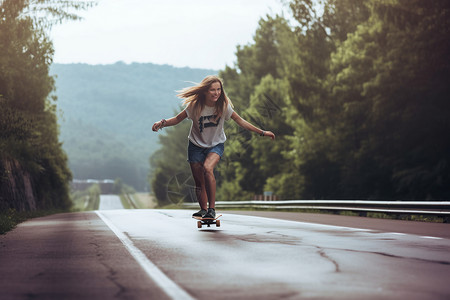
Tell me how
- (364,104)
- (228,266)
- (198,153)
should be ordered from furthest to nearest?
(364,104) < (198,153) < (228,266)

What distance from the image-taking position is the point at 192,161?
1145 centimetres

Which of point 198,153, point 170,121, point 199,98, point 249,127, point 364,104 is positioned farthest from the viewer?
point 364,104

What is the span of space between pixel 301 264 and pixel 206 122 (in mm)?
4382

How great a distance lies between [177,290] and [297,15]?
42810 millimetres

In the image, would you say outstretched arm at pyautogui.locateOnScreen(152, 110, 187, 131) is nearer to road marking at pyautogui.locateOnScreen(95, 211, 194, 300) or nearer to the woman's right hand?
the woman's right hand

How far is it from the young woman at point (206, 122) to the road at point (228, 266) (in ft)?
3.66

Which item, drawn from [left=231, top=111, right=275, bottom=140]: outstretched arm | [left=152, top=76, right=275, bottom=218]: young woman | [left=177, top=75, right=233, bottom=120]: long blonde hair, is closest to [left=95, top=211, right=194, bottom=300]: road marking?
[left=152, top=76, right=275, bottom=218]: young woman

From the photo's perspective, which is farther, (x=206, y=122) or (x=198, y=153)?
(x=198, y=153)

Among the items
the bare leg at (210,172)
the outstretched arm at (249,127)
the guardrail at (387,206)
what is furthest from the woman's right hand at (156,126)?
the guardrail at (387,206)

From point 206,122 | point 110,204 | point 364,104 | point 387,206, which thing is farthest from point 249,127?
point 110,204

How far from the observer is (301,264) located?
23.8ft

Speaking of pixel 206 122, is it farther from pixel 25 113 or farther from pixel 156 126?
pixel 25 113

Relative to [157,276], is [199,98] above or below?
above

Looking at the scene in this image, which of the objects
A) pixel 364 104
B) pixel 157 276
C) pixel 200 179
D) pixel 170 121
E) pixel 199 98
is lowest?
pixel 157 276
